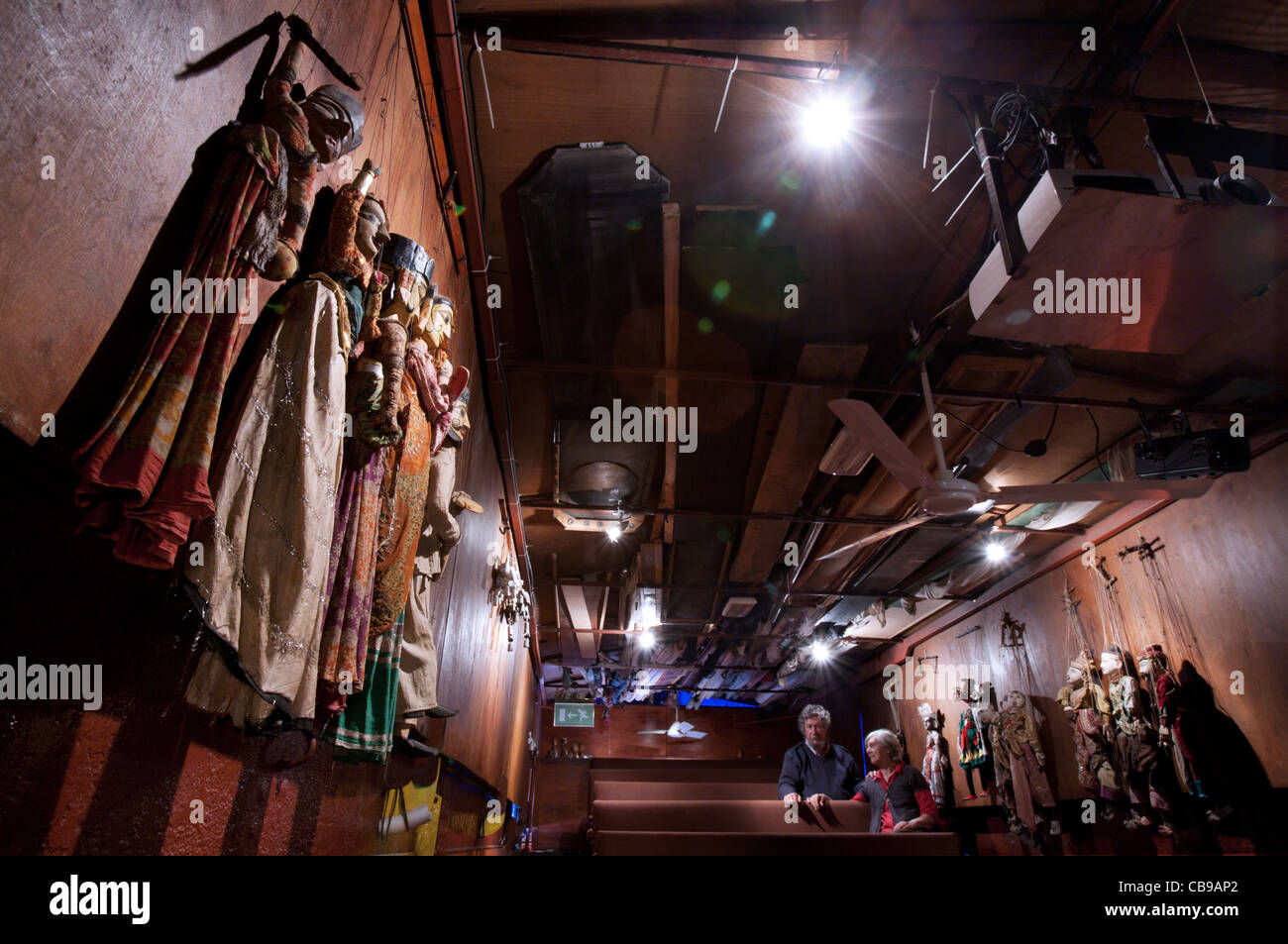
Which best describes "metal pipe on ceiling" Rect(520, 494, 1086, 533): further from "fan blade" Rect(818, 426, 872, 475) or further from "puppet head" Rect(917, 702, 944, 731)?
"puppet head" Rect(917, 702, 944, 731)

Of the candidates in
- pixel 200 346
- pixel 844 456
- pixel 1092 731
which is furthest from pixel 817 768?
pixel 200 346

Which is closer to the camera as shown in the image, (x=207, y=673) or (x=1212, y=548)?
(x=207, y=673)

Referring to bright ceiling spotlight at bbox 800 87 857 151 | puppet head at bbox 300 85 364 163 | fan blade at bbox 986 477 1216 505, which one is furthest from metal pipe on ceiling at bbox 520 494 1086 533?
puppet head at bbox 300 85 364 163

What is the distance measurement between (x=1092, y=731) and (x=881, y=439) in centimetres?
443

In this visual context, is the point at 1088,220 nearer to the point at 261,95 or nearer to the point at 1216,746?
the point at 261,95

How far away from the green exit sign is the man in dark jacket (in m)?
9.37

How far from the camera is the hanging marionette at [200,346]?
0.89 meters

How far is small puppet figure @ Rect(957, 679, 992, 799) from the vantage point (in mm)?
7594

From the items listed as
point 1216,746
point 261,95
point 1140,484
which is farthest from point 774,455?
point 261,95

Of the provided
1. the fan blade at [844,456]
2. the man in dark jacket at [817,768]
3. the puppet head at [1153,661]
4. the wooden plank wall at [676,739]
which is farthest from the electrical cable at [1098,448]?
the wooden plank wall at [676,739]

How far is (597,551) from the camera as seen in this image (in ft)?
26.0

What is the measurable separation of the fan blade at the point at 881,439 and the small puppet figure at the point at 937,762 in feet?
20.5

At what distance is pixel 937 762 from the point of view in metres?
8.49
